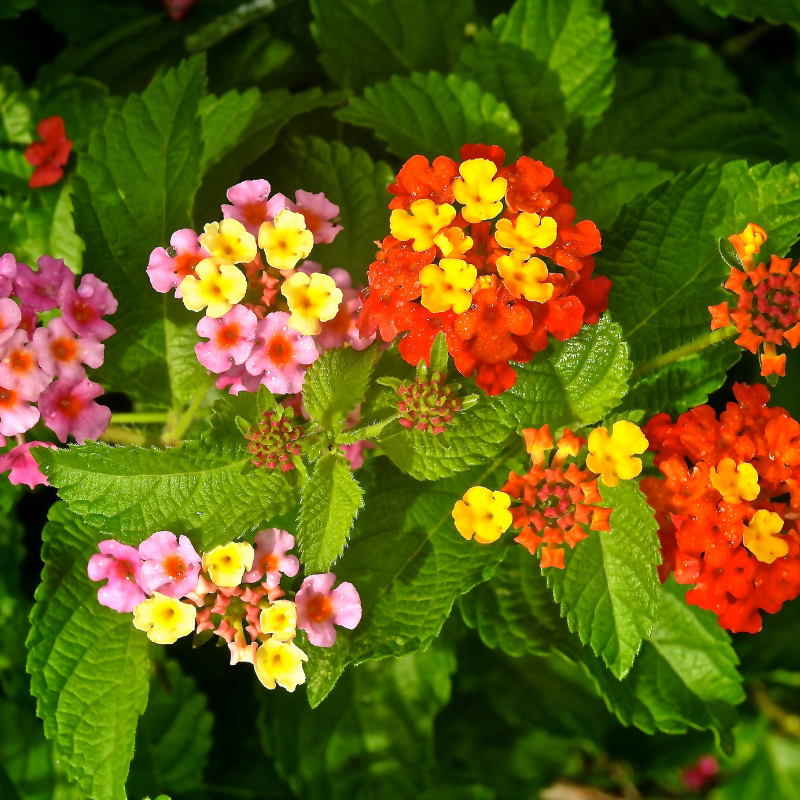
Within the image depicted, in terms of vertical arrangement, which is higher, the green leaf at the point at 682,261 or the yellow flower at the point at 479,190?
the yellow flower at the point at 479,190

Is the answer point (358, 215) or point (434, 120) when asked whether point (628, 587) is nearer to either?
point (358, 215)

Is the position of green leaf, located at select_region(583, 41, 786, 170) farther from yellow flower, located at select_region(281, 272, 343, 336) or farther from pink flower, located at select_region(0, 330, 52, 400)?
pink flower, located at select_region(0, 330, 52, 400)

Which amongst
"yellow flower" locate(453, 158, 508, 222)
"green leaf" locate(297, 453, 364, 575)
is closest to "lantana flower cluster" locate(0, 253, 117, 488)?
"green leaf" locate(297, 453, 364, 575)

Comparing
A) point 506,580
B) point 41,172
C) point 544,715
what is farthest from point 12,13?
point 544,715

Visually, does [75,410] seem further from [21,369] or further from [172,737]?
[172,737]

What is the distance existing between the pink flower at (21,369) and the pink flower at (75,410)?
0.22 feet

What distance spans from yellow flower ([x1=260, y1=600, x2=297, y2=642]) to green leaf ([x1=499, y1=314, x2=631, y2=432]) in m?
0.51

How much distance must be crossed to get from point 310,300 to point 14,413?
0.55m

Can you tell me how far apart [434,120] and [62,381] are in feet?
3.17

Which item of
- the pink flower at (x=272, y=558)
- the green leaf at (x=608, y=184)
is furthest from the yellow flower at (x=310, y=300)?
the green leaf at (x=608, y=184)

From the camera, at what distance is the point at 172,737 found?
6.66 feet

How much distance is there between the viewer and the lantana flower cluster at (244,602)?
4.38ft

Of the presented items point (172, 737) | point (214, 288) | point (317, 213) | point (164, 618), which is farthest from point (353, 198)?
point (172, 737)

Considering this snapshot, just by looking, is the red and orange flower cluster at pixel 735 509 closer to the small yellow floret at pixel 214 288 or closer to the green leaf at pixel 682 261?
the green leaf at pixel 682 261
